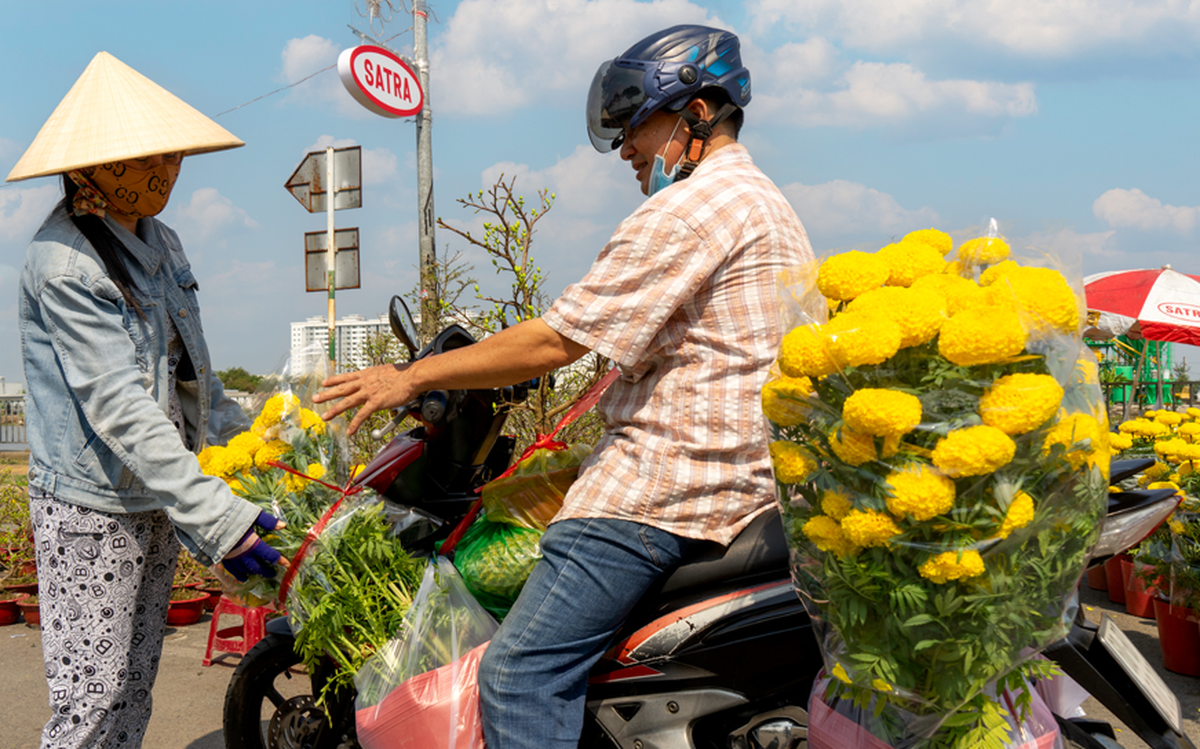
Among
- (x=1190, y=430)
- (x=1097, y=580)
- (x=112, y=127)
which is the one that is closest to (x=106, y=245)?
(x=112, y=127)

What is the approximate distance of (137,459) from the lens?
202 cm

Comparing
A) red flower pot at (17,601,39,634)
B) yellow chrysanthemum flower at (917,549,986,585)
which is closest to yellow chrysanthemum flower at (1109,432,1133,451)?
yellow chrysanthemum flower at (917,549,986,585)

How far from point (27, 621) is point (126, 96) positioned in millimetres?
4567

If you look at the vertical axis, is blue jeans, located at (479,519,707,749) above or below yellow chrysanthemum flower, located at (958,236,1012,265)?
below

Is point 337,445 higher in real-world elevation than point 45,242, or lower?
lower

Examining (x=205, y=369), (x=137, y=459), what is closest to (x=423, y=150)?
(x=205, y=369)

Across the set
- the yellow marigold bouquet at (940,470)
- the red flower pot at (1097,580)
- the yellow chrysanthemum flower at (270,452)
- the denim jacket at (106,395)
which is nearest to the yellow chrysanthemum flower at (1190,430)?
the red flower pot at (1097,580)

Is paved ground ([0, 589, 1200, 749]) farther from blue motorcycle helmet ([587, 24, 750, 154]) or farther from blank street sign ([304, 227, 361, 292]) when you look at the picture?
blank street sign ([304, 227, 361, 292])

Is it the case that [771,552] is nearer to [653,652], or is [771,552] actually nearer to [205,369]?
[653,652]

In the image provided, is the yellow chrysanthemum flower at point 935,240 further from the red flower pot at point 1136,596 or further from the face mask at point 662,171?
the red flower pot at point 1136,596

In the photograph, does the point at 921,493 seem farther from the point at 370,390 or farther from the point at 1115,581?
the point at 1115,581

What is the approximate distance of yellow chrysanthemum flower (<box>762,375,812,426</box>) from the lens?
4.59ft

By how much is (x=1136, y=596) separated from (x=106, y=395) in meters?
5.53

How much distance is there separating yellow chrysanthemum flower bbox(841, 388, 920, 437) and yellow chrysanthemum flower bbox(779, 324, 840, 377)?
7 cm
